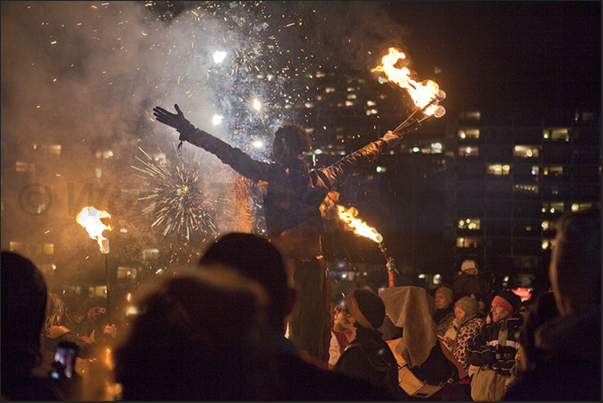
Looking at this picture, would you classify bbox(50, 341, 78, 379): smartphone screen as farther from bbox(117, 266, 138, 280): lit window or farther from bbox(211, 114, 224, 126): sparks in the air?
bbox(117, 266, 138, 280): lit window

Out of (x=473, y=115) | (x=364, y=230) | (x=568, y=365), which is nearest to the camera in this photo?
(x=568, y=365)

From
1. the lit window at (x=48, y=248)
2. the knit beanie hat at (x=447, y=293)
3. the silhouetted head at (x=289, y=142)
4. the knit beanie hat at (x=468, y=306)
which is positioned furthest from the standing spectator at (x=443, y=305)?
the lit window at (x=48, y=248)

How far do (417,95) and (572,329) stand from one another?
4.01m

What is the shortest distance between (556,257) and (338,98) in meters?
57.3

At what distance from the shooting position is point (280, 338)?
1.90 meters

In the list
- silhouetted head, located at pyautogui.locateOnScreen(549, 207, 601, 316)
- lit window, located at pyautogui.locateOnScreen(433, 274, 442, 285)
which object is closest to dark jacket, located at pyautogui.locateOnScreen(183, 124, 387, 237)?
silhouetted head, located at pyautogui.locateOnScreen(549, 207, 601, 316)

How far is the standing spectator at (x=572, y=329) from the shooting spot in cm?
163

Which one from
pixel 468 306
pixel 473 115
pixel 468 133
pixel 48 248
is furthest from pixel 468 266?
pixel 473 115

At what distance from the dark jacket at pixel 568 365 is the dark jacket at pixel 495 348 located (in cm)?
342

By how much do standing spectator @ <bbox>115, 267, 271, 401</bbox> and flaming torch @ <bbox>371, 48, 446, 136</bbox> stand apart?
3.92 meters

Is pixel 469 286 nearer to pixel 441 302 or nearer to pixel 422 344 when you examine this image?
pixel 441 302

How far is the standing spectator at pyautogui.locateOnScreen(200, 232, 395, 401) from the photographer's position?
172 cm

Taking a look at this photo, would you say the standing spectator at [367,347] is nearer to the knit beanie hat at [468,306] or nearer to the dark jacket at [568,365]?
the dark jacket at [568,365]

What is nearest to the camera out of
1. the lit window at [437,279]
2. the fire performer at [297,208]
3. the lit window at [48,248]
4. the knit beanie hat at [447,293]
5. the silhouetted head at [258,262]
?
the silhouetted head at [258,262]
